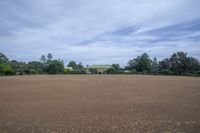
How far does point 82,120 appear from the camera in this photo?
5633 mm

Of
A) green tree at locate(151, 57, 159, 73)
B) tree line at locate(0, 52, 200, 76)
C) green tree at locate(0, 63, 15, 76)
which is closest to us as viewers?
green tree at locate(0, 63, 15, 76)

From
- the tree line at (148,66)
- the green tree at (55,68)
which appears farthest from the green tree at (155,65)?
the green tree at (55,68)

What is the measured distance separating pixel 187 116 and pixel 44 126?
4.20 meters

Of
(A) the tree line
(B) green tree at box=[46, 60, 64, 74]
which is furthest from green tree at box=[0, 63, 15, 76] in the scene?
(B) green tree at box=[46, 60, 64, 74]

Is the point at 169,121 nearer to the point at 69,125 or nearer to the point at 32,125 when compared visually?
the point at 69,125

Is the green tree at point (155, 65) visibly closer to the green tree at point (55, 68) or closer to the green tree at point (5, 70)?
the green tree at point (55, 68)

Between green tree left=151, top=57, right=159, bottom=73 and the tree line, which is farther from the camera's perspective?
green tree left=151, top=57, right=159, bottom=73

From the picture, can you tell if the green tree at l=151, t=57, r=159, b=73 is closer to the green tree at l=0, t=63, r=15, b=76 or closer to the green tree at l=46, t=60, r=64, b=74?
the green tree at l=46, t=60, r=64, b=74

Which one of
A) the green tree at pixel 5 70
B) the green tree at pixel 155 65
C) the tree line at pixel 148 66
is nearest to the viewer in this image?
the green tree at pixel 5 70

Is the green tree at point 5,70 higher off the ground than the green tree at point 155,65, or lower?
lower

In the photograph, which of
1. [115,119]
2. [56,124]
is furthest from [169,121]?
[56,124]

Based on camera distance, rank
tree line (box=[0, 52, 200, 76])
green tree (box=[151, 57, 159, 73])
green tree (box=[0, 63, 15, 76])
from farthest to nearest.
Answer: green tree (box=[151, 57, 159, 73])
tree line (box=[0, 52, 200, 76])
green tree (box=[0, 63, 15, 76])

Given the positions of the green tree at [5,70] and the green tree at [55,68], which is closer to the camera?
the green tree at [5,70]

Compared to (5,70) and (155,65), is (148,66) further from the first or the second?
(5,70)
